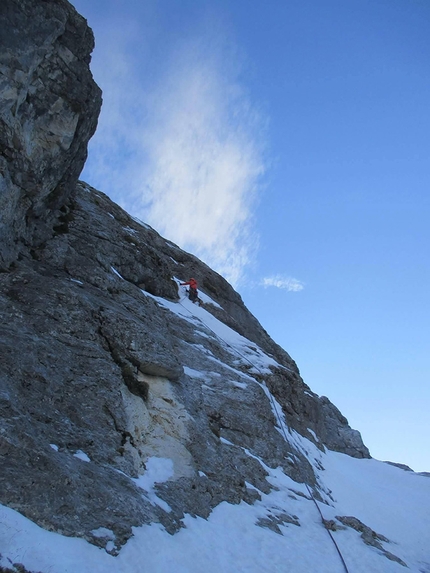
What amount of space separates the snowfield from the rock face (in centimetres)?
39

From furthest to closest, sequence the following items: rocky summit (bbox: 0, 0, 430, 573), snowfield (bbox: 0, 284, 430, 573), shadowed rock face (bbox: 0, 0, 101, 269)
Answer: shadowed rock face (bbox: 0, 0, 101, 269) < rocky summit (bbox: 0, 0, 430, 573) < snowfield (bbox: 0, 284, 430, 573)

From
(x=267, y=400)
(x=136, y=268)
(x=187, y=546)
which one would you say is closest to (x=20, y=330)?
(x=187, y=546)

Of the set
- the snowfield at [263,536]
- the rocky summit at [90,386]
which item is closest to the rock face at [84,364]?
the rocky summit at [90,386]

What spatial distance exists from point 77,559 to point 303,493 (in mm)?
12675

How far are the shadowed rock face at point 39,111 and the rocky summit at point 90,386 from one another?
0.06m

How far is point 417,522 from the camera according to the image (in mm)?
22547

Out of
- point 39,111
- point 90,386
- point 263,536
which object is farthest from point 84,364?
point 39,111

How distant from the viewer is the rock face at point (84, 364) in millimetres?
9875

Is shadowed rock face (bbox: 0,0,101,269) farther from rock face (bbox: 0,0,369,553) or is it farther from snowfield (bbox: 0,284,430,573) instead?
snowfield (bbox: 0,284,430,573)

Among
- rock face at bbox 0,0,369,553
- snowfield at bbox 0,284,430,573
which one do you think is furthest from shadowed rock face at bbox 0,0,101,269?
snowfield at bbox 0,284,430,573

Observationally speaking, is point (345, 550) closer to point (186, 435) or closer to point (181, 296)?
point (186, 435)

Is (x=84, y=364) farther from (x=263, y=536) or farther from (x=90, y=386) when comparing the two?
(x=263, y=536)

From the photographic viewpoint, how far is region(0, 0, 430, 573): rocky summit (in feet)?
30.5

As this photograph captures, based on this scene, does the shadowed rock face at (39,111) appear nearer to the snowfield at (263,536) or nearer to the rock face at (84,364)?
the rock face at (84,364)
